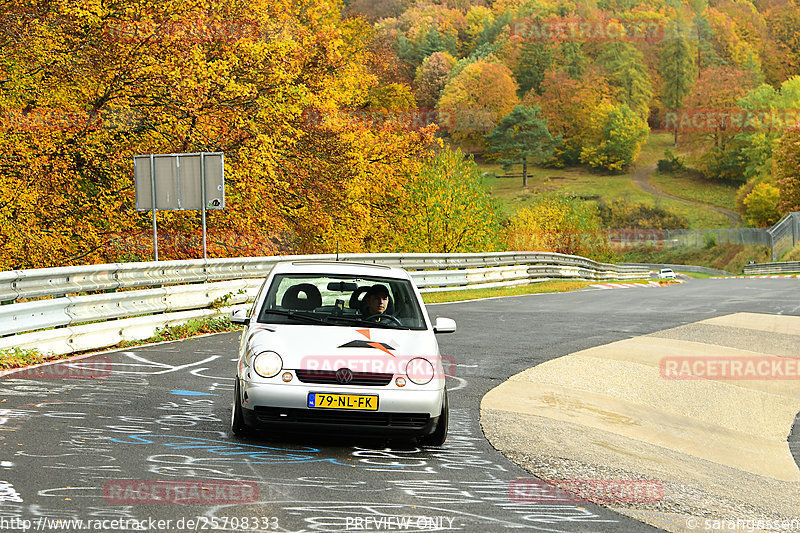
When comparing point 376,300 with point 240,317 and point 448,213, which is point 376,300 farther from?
point 448,213

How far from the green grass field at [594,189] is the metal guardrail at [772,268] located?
40.3m

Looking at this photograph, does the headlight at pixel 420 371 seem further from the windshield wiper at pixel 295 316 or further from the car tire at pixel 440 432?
the windshield wiper at pixel 295 316

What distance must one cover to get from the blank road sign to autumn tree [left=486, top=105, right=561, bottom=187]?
383 feet

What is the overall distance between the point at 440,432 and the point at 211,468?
6.10ft

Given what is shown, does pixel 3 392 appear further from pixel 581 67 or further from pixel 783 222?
pixel 581 67

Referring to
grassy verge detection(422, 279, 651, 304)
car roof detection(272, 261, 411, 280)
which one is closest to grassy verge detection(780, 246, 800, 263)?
grassy verge detection(422, 279, 651, 304)

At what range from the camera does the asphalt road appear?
16.2ft

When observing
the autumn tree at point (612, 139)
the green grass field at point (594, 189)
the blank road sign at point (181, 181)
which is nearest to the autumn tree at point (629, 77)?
the autumn tree at point (612, 139)

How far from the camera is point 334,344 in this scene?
22.5ft

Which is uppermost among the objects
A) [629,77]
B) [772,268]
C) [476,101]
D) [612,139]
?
[629,77]

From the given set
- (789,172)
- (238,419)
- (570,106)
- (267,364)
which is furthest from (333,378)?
(570,106)

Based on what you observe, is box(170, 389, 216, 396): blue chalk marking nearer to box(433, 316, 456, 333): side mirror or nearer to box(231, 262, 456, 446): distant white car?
box(231, 262, 456, 446): distant white car

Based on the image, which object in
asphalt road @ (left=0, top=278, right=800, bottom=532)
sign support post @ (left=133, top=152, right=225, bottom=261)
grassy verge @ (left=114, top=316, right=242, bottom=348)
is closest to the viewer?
asphalt road @ (left=0, top=278, right=800, bottom=532)

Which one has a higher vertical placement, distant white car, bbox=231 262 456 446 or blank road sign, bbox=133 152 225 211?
blank road sign, bbox=133 152 225 211
